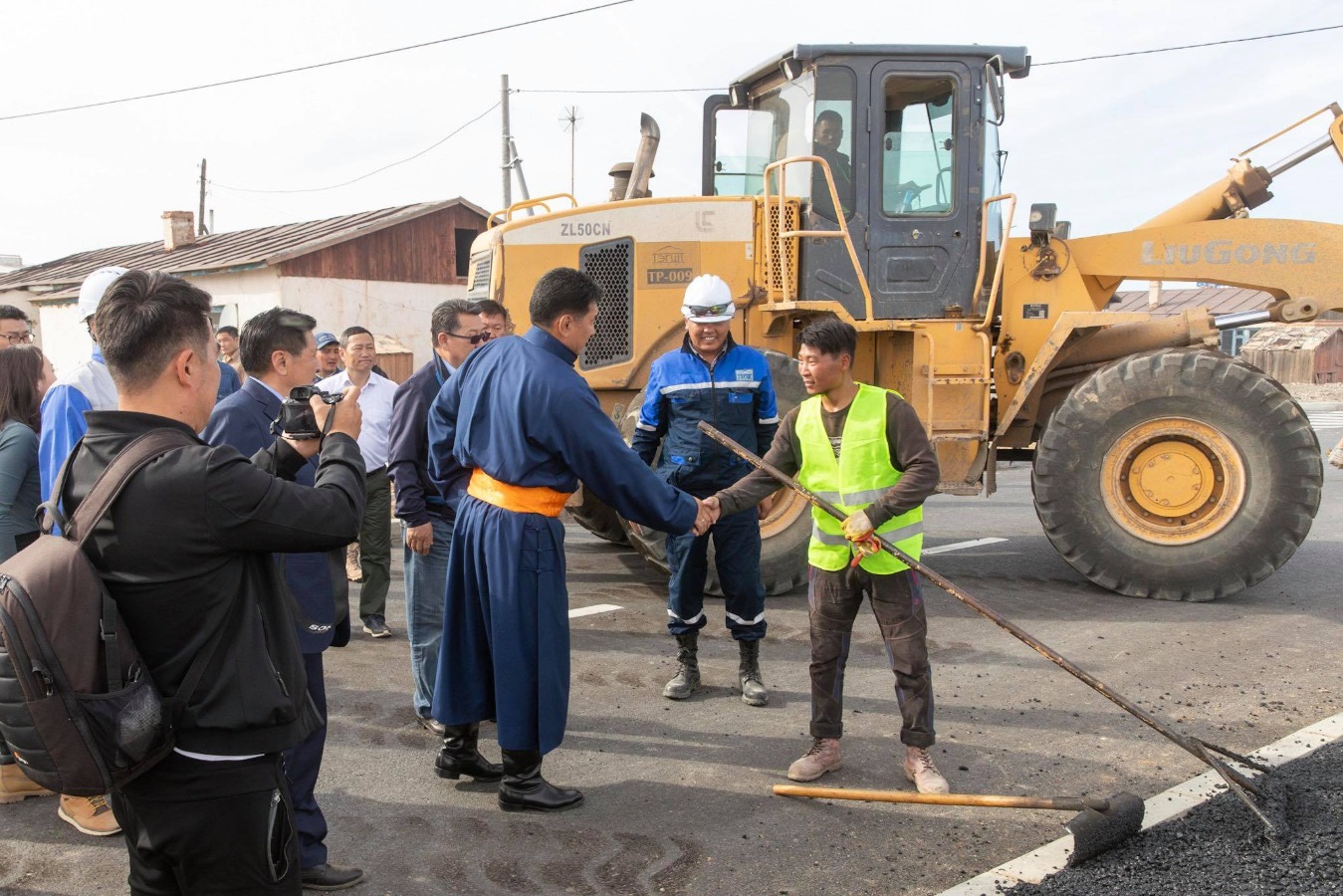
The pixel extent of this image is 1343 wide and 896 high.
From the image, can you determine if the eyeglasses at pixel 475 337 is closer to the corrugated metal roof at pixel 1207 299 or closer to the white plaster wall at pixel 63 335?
the white plaster wall at pixel 63 335

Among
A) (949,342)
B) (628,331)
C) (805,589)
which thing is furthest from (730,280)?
(805,589)

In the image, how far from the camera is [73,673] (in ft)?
6.57

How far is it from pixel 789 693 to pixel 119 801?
136 inches

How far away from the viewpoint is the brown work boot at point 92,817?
3.80 m

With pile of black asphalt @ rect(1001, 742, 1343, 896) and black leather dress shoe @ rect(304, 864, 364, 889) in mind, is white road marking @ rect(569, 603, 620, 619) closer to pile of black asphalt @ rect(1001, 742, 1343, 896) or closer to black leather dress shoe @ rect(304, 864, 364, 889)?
black leather dress shoe @ rect(304, 864, 364, 889)

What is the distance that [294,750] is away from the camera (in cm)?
334

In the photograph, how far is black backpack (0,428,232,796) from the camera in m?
1.97

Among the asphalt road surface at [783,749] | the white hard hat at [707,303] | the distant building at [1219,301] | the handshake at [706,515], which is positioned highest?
the distant building at [1219,301]

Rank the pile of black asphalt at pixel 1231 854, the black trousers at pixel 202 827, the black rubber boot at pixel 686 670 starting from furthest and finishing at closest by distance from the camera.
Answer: the black rubber boot at pixel 686 670 < the pile of black asphalt at pixel 1231 854 < the black trousers at pixel 202 827

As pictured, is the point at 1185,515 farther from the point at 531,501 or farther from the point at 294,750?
the point at 294,750

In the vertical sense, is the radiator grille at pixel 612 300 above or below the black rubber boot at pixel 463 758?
above

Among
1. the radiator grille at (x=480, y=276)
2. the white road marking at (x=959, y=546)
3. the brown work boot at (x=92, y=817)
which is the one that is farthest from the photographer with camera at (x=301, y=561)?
the white road marking at (x=959, y=546)

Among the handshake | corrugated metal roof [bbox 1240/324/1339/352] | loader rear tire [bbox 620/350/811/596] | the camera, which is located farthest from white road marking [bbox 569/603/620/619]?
corrugated metal roof [bbox 1240/324/1339/352]

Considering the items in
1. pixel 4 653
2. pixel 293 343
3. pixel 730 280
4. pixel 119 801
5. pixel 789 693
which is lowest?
pixel 789 693
